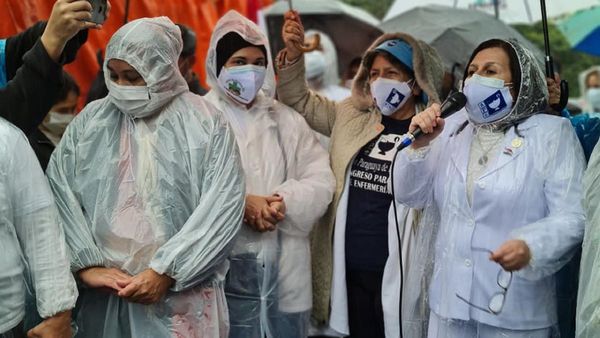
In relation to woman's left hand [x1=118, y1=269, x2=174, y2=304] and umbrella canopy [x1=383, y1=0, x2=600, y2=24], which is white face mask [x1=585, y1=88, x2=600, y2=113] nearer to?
umbrella canopy [x1=383, y1=0, x2=600, y2=24]

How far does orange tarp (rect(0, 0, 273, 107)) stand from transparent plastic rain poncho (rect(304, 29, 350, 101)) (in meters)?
0.60

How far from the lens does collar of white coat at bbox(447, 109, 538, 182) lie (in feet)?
10.6

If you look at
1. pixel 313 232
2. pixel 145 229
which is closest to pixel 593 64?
pixel 313 232

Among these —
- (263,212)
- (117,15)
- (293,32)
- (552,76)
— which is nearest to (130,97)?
(263,212)

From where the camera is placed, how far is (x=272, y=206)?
147 inches

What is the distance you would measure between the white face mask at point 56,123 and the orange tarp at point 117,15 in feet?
1.53

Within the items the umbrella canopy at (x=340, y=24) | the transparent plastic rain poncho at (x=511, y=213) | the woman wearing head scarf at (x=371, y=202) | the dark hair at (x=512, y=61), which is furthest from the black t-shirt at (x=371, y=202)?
the umbrella canopy at (x=340, y=24)

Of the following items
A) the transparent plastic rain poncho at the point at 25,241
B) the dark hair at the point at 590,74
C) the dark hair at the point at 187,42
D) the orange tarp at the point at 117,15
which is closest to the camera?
the transparent plastic rain poncho at the point at 25,241

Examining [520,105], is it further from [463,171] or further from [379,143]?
[379,143]

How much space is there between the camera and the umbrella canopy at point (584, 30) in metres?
7.22

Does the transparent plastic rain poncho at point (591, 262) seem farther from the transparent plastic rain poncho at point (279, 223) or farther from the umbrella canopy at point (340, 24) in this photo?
the umbrella canopy at point (340, 24)

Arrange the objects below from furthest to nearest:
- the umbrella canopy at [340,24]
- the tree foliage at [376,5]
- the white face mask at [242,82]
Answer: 1. the tree foliage at [376,5]
2. the umbrella canopy at [340,24]
3. the white face mask at [242,82]

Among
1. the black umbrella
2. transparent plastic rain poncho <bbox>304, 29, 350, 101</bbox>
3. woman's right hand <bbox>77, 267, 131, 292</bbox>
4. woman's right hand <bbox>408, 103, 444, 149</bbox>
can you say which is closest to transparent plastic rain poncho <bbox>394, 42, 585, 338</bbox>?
woman's right hand <bbox>408, 103, 444, 149</bbox>

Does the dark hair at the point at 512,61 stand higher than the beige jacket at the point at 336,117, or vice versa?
the dark hair at the point at 512,61
